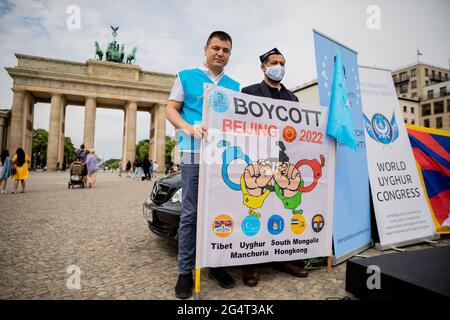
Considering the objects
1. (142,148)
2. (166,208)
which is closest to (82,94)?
(166,208)

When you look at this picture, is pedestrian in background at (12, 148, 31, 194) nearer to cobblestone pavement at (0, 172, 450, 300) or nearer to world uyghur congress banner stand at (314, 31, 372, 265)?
cobblestone pavement at (0, 172, 450, 300)

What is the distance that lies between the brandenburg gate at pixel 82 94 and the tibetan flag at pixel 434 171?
40298 mm

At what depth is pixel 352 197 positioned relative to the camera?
3.24 m

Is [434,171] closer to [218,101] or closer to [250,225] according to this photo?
[250,225]

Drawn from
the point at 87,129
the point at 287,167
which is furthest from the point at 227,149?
the point at 87,129

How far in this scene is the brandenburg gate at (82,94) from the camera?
3700 centimetres

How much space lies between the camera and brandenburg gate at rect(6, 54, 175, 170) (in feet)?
121

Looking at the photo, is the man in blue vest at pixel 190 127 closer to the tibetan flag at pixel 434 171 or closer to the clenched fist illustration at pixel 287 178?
the clenched fist illustration at pixel 287 178

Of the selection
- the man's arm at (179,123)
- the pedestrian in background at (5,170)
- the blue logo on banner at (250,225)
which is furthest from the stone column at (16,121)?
the blue logo on banner at (250,225)

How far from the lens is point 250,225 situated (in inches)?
90.7

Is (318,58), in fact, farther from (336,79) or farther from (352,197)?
(352,197)

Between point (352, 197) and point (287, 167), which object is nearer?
point (287, 167)

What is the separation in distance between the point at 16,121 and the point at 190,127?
45.5m

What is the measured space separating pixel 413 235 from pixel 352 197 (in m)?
1.42
